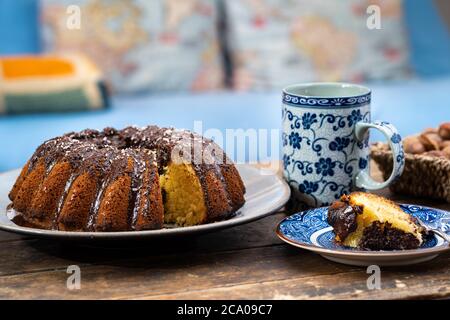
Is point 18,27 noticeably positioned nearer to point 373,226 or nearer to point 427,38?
point 427,38

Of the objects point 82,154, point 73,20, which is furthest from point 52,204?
point 73,20

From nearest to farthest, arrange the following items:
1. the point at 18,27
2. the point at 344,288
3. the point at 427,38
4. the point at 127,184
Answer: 1. the point at 344,288
2. the point at 127,184
3. the point at 18,27
4. the point at 427,38

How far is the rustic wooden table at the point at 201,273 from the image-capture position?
2.98 feet

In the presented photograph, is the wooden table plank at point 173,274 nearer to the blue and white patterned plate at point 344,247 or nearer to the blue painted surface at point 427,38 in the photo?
the blue and white patterned plate at point 344,247

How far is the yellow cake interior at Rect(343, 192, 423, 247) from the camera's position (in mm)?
985

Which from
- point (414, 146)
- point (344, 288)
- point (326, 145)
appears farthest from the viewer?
point (414, 146)

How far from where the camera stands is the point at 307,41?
8.55 ft

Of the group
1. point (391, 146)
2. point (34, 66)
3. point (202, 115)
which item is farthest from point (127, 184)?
point (34, 66)

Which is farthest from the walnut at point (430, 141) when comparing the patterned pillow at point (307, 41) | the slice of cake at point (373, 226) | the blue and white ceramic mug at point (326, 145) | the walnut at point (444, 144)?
the patterned pillow at point (307, 41)

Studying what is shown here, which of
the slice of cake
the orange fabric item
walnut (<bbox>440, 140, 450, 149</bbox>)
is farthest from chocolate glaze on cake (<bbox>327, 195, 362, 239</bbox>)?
the orange fabric item

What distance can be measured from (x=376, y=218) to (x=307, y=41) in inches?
67.0

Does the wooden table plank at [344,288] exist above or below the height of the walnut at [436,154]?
below

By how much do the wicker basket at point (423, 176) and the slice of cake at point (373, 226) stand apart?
0.26m
